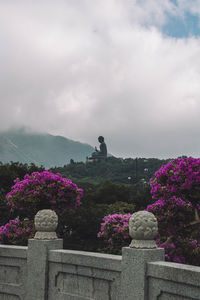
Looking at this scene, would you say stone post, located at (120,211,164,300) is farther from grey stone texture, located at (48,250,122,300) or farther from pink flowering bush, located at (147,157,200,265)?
pink flowering bush, located at (147,157,200,265)

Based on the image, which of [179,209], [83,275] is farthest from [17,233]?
[83,275]

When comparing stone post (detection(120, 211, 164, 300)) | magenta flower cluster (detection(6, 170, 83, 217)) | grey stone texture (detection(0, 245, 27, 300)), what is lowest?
grey stone texture (detection(0, 245, 27, 300))

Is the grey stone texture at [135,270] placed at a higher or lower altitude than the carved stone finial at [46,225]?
lower

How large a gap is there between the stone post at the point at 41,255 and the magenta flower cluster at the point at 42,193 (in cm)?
721

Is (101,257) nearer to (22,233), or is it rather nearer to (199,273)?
(199,273)

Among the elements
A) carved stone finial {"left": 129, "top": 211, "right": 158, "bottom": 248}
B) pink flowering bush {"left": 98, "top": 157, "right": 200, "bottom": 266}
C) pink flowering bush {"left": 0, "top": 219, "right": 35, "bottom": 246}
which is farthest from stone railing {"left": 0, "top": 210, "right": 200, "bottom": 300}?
pink flowering bush {"left": 0, "top": 219, "right": 35, "bottom": 246}

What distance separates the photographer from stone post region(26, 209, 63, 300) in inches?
323

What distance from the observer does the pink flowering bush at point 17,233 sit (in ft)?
50.2

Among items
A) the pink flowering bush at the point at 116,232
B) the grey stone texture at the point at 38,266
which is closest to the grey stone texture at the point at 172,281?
the grey stone texture at the point at 38,266

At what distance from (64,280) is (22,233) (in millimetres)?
7772

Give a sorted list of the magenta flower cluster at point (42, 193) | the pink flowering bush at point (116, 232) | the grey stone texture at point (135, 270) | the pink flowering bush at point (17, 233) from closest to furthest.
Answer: the grey stone texture at point (135, 270), the pink flowering bush at point (116, 232), the pink flowering bush at point (17, 233), the magenta flower cluster at point (42, 193)

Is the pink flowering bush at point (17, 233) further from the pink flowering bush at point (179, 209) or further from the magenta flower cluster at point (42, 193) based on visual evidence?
the pink flowering bush at point (179, 209)

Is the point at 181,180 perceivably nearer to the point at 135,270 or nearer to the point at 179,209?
the point at 179,209

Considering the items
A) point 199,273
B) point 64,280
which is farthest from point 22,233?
point 199,273
